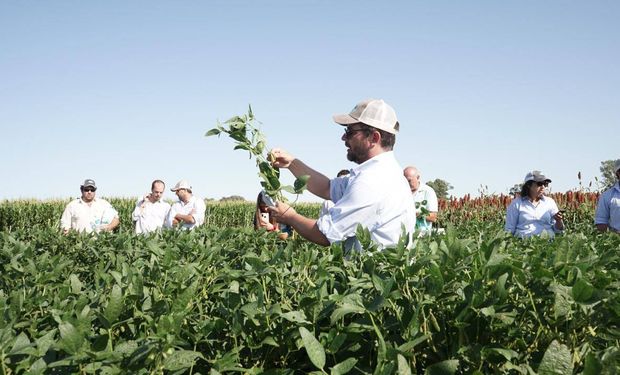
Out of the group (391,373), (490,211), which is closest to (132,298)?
(391,373)

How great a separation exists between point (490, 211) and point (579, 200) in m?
2.59

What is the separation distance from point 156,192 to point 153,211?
0.37 meters

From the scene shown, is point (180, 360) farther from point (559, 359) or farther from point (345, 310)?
point (559, 359)

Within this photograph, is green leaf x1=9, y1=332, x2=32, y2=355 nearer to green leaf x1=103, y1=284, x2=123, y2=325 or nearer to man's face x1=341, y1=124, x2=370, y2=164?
green leaf x1=103, y1=284, x2=123, y2=325

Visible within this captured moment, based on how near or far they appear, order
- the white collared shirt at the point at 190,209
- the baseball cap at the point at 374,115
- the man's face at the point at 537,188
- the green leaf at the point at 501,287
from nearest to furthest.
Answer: the green leaf at the point at 501,287 → the baseball cap at the point at 374,115 → the man's face at the point at 537,188 → the white collared shirt at the point at 190,209

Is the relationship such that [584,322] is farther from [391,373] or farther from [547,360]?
[391,373]

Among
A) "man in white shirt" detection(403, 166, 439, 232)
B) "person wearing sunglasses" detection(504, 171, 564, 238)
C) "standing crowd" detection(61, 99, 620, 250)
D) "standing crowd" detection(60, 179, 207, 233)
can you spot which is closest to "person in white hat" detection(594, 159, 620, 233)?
"person wearing sunglasses" detection(504, 171, 564, 238)

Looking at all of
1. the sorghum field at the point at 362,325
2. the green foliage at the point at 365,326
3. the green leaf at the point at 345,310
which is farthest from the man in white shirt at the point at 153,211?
the green leaf at the point at 345,310

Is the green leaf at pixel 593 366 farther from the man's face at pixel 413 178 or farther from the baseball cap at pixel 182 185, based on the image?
the baseball cap at pixel 182 185

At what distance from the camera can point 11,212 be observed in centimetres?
2253

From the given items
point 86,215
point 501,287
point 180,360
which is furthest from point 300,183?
point 86,215

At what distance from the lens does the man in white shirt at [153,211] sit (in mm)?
10375

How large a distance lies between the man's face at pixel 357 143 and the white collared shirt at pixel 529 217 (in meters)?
4.93

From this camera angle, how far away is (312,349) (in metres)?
1.50
